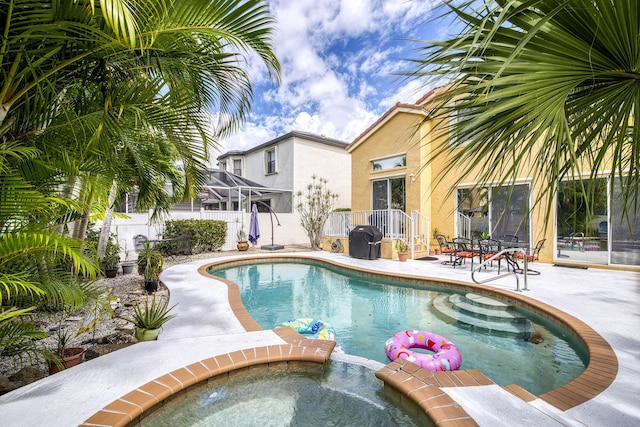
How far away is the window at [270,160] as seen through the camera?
70.8 ft

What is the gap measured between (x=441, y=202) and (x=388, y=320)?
6.34 metres

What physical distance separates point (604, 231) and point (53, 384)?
13828 millimetres

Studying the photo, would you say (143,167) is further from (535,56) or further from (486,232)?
(486,232)

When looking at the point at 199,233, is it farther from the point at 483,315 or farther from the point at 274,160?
the point at 483,315

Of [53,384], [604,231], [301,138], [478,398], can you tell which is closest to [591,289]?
[604,231]

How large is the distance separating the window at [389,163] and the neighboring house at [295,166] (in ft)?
17.6

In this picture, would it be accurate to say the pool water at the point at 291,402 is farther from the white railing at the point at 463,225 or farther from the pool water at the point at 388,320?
the white railing at the point at 463,225

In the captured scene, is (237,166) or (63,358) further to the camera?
(237,166)

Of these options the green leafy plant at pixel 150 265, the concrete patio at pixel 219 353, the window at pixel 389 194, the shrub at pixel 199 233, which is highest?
the window at pixel 389 194

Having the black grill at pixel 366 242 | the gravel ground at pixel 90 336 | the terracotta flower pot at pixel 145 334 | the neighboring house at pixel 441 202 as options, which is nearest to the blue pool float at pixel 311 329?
the terracotta flower pot at pixel 145 334

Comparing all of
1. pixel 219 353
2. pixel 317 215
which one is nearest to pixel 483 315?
pixel 219 353

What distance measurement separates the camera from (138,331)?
4.36 m

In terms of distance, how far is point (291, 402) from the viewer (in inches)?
128

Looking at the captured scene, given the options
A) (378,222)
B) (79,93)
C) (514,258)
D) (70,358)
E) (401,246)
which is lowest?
(70,358)
